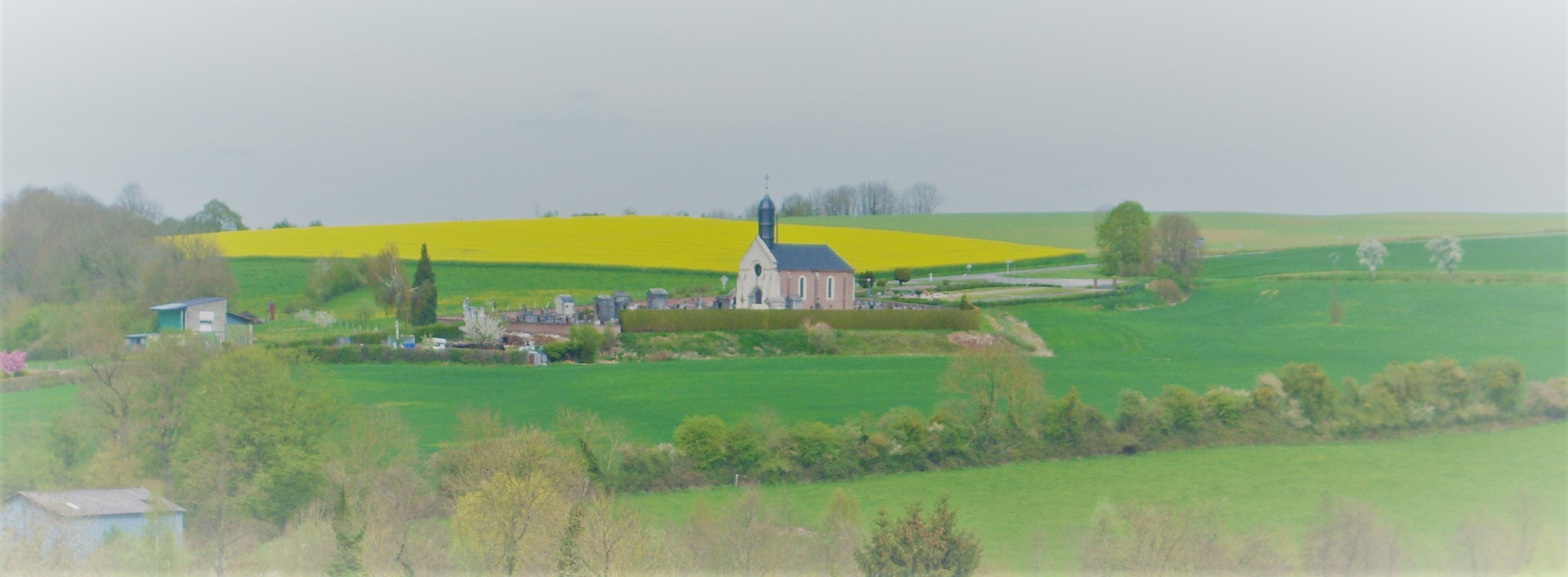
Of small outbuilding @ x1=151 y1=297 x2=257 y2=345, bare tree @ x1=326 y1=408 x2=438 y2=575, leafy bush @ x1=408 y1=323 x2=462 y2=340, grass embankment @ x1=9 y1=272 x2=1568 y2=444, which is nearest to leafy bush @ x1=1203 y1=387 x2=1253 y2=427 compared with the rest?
grass embankment @ x1=9 y1=272 x2=1568 y2=444

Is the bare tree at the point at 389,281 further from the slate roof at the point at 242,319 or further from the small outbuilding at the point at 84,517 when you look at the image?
the small outbuilding at the point at 84,517

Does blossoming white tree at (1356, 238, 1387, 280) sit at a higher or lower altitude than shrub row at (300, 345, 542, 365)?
higher

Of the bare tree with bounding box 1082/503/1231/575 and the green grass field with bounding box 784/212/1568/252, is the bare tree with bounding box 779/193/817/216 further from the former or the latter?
the bare tree with bounding box 1082/503/1231/575

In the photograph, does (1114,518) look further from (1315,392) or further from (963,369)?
(1315,392)

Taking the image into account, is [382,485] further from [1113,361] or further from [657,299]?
[1113,361]

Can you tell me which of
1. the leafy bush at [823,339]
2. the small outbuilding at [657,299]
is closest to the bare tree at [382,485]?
the leafy bush at [823,339]

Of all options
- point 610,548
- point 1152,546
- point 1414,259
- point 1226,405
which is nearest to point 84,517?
point 610,548

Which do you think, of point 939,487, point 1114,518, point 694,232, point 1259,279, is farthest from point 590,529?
point 694,232
